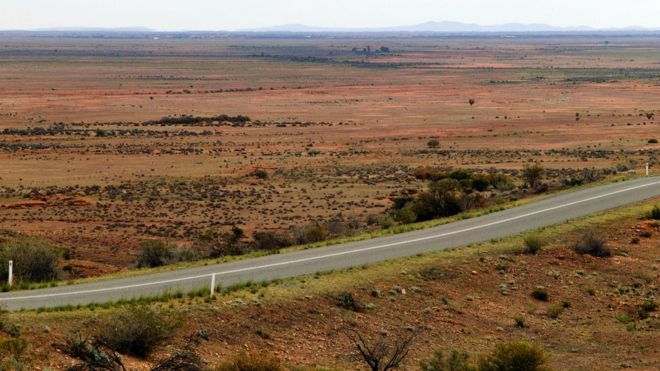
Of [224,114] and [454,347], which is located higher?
[454,347]

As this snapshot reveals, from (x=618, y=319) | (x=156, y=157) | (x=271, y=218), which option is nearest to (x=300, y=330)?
(x=618, y=319)

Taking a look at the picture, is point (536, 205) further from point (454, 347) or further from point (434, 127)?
point (434, 127)

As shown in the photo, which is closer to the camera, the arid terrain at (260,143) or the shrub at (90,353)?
the shrub at (90,353)

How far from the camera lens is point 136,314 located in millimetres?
14797

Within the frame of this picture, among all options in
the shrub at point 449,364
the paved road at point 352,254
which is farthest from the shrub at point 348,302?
the shrub at point 449,364

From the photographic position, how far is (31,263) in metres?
23.1

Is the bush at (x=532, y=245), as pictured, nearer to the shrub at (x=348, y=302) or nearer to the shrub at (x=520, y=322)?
the shrub at (x=520, y=322)

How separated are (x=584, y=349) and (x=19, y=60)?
19715 cm

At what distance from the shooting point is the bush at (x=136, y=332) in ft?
47.2

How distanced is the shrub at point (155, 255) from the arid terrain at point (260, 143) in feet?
4.90

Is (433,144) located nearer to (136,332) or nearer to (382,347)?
(382,347)

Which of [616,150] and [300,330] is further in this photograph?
[616,150]

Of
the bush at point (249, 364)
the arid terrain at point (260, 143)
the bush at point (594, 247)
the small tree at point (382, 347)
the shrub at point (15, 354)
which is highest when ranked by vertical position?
the shrub at point (15, 354)

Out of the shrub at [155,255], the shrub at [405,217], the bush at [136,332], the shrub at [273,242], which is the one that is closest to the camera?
the bush at [136,332]
